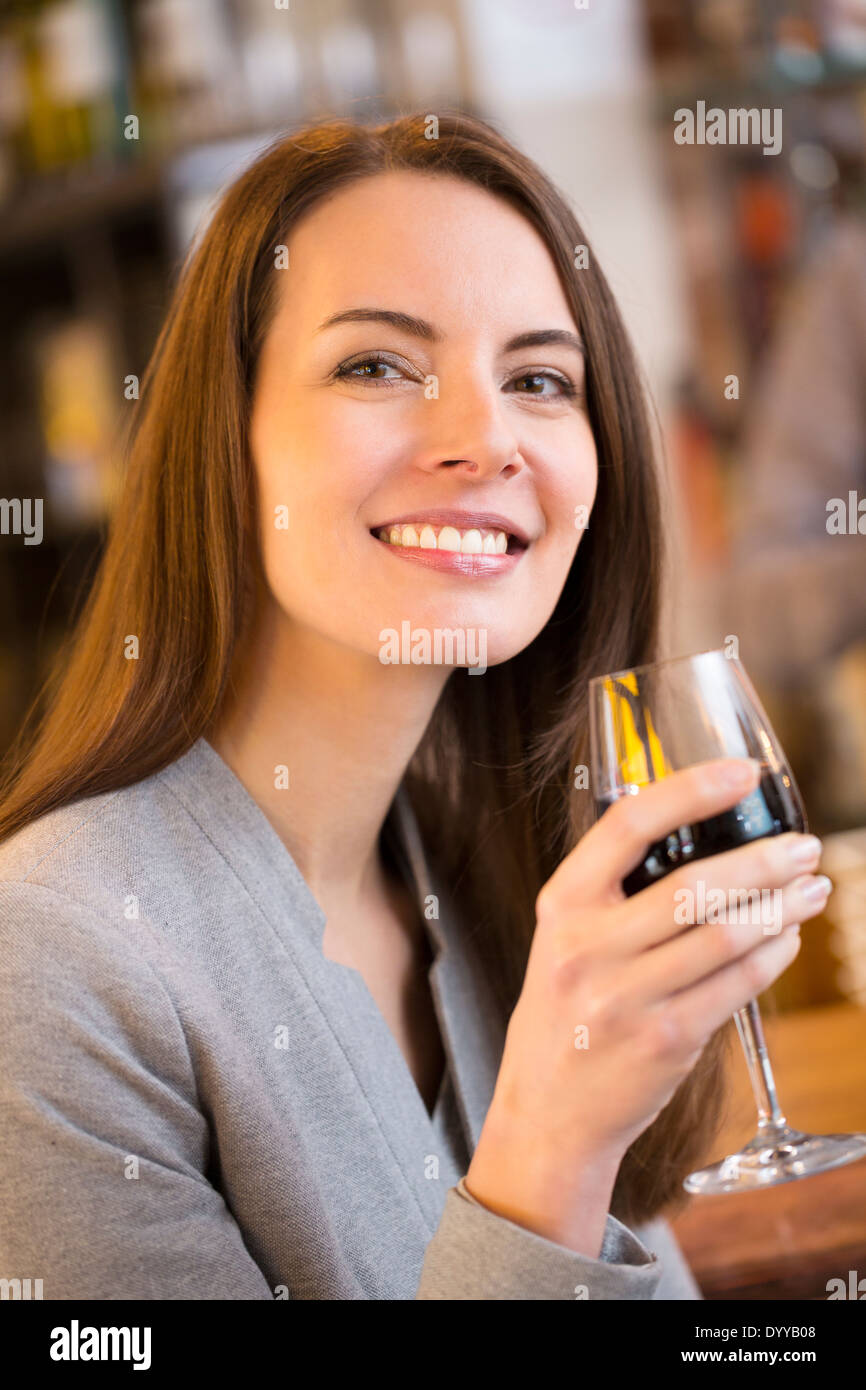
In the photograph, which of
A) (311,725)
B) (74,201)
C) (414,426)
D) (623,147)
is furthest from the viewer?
(74,201)

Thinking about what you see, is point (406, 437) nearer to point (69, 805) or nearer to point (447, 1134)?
point (69, 805)

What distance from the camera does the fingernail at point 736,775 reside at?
62 cm

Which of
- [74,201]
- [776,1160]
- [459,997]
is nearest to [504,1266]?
[776,1160]

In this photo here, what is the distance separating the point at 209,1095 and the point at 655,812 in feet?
1.22

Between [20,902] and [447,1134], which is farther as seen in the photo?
[447,1134]

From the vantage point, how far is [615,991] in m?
0.64

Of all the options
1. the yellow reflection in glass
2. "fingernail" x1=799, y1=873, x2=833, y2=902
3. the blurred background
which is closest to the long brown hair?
the yellow reflection in glass

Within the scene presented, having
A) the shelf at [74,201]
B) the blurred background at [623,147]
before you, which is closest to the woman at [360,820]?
the blurred background at [623,147]

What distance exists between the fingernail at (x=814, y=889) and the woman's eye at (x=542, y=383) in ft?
1.54

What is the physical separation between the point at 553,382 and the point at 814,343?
4.81ft

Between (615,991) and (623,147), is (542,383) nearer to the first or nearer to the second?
(615,991)

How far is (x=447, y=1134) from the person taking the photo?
1032 mm
